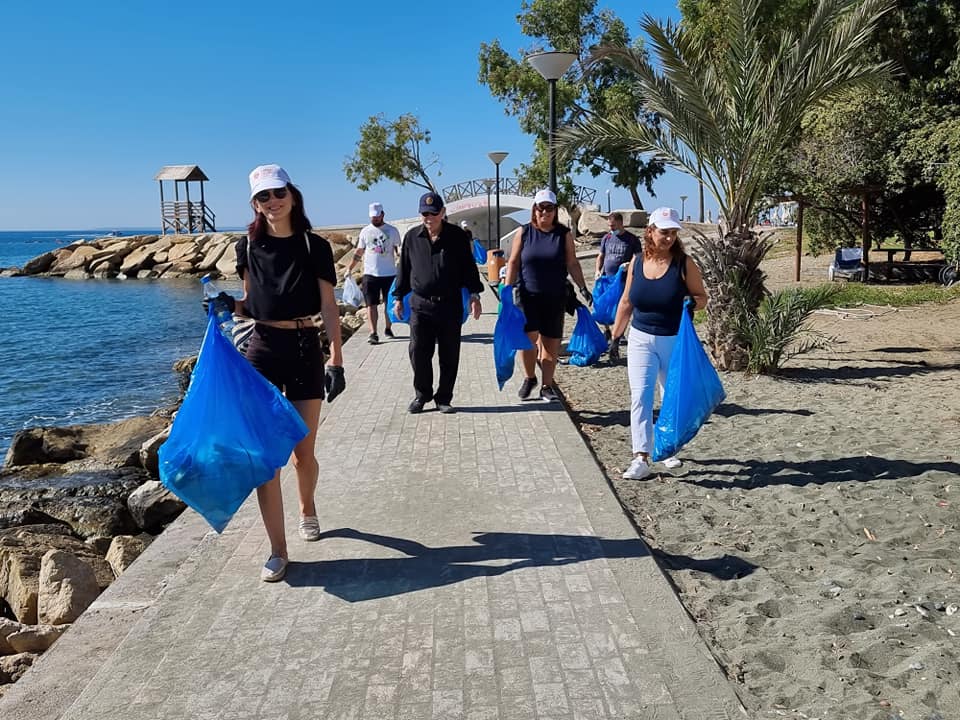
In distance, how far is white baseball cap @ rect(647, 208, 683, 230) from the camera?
17.3ft

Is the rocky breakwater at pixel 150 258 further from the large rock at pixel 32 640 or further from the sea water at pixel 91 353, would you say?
the large rock at pixel 32 640

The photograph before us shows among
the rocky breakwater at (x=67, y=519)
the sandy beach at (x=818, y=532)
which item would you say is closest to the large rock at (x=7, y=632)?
the rocky breakwater at (x=67, y=519)

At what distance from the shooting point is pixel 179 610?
3.68 m

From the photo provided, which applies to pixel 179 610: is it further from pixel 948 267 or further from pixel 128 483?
pixel 948 267

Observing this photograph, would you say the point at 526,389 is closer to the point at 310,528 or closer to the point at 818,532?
the point at 818,532

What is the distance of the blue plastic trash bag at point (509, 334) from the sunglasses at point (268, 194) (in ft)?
12.4

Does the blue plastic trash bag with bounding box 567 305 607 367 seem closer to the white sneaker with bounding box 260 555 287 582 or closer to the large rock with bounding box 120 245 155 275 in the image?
the white sneaker with bounding box 260 555 287 582

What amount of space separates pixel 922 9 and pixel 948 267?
5877 millimetres

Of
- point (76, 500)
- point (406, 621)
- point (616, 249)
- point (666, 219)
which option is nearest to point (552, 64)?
point (616, 249)

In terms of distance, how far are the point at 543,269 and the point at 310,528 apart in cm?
355

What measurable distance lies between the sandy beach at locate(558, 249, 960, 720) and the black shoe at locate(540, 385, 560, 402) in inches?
13.2

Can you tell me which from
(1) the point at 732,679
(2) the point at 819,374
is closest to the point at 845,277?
(2) the point at 819,374

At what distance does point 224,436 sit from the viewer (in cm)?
371

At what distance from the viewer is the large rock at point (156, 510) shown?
6.46m
